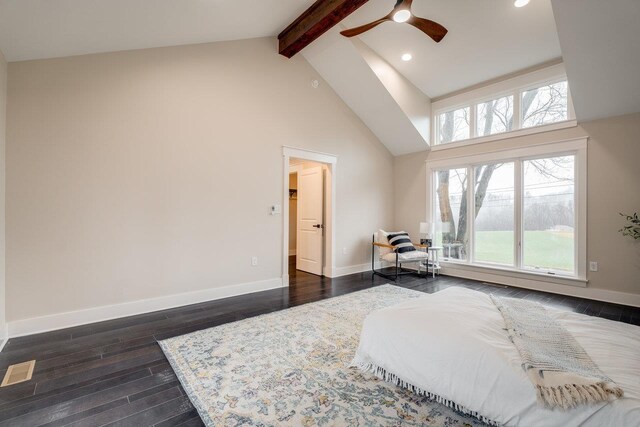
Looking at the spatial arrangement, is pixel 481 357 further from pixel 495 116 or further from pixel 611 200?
pixel 495 116

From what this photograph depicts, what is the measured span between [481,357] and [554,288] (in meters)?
4.01

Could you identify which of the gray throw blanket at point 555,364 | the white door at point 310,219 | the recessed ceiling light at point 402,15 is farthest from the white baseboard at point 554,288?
the recessed ceiling light at point 402,15

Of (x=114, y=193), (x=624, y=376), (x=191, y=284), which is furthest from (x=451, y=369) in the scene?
(x=114, y=193)

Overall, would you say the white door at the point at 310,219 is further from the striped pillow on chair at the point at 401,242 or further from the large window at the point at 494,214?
the large window at the point at 494,214

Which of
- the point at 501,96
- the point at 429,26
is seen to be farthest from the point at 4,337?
the point at 501,96

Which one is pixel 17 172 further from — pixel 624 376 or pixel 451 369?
pixel 624 376

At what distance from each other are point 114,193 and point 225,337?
2.07 metres

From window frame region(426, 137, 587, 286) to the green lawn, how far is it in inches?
3.3

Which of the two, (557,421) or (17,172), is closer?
(557,421)

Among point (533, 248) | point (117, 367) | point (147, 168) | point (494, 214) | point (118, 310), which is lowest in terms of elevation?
point (117, 367)

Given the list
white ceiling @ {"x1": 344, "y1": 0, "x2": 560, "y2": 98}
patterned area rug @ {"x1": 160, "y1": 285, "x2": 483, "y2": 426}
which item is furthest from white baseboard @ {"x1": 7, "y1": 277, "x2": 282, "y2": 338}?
white ceiling @ {"x1": 344, "y1": 0, "x2": 560, "y2": 98}

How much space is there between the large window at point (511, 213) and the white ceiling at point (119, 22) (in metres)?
4.10

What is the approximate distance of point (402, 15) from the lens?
9.08 feet

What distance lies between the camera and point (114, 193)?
3.23 metres
